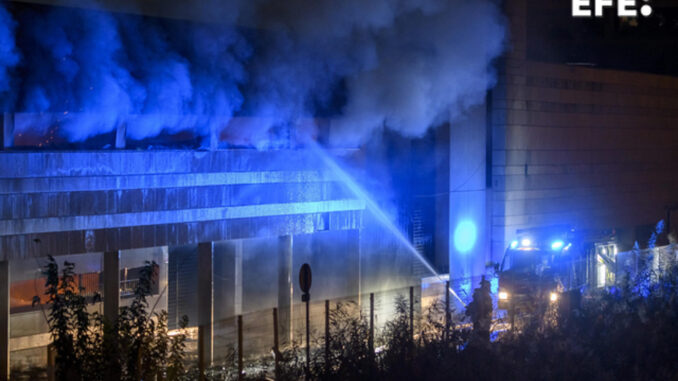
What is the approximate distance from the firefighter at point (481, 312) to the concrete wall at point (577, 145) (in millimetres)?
A: 6315

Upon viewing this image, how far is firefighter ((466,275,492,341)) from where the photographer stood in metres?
10.7

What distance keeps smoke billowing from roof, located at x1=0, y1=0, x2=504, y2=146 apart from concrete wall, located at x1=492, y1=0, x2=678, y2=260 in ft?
4.27

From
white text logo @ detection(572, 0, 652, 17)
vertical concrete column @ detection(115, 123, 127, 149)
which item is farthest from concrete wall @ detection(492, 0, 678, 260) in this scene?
vertical concrete column @ detection(115, 123, 127, 149)

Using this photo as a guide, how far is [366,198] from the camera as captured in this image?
49.1ft

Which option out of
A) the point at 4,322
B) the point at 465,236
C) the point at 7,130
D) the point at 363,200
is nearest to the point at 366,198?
the point at 363,200

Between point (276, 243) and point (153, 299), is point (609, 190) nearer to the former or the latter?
point (276, 243)

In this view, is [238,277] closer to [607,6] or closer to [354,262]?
[354,262]

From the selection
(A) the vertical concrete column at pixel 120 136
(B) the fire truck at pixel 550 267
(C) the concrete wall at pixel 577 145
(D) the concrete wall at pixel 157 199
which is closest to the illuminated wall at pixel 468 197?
(C) the concrete wall at pixel 577 145

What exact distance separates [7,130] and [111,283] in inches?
113

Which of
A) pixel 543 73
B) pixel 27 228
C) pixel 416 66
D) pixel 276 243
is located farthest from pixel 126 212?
pixel 543 73

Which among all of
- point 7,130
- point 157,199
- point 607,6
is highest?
point 607,6

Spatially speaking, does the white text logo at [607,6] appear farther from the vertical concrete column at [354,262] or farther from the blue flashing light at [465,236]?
the vertical concrete column at [354,262]

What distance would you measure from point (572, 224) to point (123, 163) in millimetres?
13173

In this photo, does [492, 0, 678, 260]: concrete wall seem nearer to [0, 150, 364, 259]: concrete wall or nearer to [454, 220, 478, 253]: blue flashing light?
[454, 220, 478, 253]: blue flashing light
